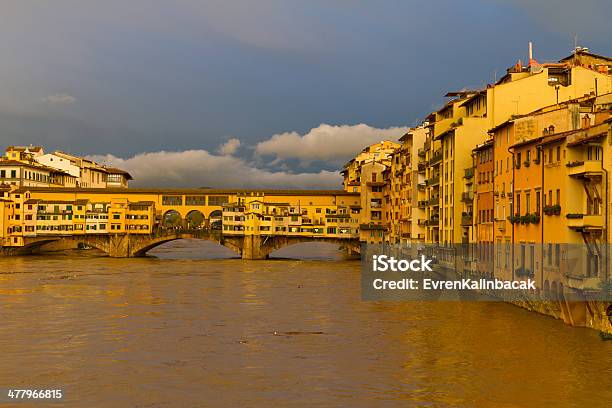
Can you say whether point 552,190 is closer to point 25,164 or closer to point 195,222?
point 25,164

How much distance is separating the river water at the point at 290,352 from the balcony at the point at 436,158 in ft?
50.7

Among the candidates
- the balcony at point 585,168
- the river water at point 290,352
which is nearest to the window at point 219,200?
the river water at point 290,352

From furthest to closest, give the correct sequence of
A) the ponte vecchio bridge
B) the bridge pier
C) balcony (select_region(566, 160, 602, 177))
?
the ponte vecchio bridge → the bridge pier → balcony (select_region(566, 160, 602, 177))

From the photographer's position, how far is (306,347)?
98.7 ft

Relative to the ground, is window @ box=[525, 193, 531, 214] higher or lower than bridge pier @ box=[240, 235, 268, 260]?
higher

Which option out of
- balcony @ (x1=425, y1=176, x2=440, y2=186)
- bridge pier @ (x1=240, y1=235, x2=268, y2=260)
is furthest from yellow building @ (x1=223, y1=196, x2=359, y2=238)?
balcony @ (x1=425, y1=176, x2=440, y2=186)

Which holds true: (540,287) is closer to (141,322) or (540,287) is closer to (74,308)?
(141,322)

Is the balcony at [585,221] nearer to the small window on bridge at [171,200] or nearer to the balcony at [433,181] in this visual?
the balcony at [433,181]

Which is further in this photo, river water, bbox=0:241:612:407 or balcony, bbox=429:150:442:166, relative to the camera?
balcony, bbox=429:150:442:166

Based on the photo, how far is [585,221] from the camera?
31094mm

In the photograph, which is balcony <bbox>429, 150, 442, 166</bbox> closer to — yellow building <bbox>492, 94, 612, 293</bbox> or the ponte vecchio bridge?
yellow building <bbox>492, 94, 612, 293</bbox>

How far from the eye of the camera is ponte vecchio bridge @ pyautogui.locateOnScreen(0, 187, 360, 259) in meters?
95.6

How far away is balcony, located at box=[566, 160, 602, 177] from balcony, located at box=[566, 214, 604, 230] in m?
1.76

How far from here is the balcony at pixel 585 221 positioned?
99.7ft
